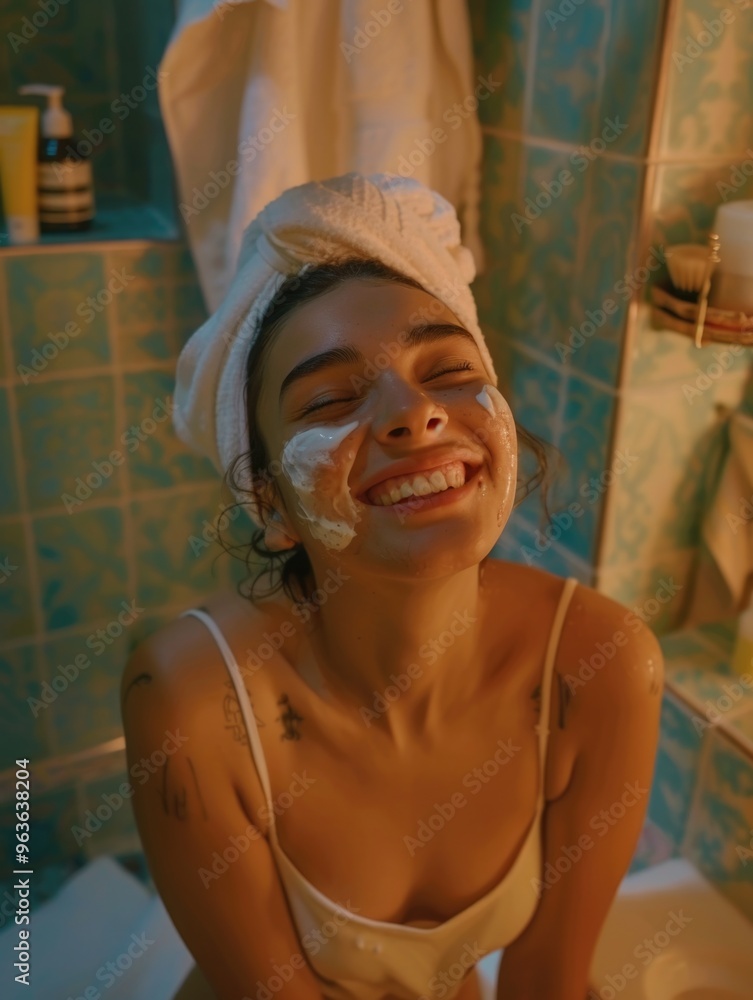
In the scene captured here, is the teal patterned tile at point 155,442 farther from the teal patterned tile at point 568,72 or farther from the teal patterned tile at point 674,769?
the teal patterned tile at point 674,769

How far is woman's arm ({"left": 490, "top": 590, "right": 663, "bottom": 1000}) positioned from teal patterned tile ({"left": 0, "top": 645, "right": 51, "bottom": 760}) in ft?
2.51

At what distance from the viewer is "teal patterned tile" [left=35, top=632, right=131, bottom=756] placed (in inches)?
50.6

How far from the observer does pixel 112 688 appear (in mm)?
1331

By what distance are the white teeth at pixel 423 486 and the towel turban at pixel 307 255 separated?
14 cm

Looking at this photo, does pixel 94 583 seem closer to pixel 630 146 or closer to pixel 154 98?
pixel 154 98

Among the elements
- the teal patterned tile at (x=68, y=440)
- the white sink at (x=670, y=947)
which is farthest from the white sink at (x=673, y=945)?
the teal patterned tile at (x=68, y=440)

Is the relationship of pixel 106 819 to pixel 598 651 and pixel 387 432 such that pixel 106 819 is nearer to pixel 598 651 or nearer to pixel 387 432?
pixel 598 651

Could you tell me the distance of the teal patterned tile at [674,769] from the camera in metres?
1.13

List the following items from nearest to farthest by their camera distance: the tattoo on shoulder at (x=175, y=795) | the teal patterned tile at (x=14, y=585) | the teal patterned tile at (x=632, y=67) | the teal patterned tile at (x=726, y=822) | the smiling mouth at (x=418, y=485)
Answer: the smiling mouth at (x=418, y=485)
the tattoo on shoulder at (x=175, y=795)
the teal patterned tile at (x=632, y=67)
the teal patterned tile at (x=726, y=822)
the teal patterned tile at (x=14, y=585)

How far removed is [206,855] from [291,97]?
0.82 meters

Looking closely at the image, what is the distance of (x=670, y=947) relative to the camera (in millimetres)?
1048

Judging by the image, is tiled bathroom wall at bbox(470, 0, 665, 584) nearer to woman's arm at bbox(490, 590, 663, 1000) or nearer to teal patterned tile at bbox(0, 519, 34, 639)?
woman's arm at bbox(490, 590, 663, 1000)

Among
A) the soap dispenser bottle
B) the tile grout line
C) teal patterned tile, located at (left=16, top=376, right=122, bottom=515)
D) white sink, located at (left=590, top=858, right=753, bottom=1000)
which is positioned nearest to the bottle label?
the soap dispenser bottle

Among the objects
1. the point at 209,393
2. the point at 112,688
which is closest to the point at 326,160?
the point at 209,393
